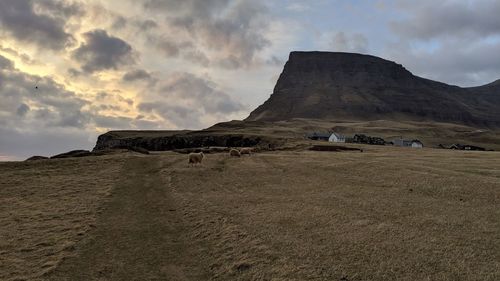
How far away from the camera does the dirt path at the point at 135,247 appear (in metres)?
19.7

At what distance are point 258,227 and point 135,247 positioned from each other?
6420 mm

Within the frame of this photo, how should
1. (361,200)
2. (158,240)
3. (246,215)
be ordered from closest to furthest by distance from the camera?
(158,240) < (246,215) < (361,200)

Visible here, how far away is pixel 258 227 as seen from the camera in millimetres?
24766

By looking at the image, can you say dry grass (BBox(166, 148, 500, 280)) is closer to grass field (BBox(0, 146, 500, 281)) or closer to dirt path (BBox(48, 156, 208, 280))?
grass field (BBox(0, 146, 500, 281))

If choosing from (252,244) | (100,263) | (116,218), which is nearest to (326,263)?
(252,244)

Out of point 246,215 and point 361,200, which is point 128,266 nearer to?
point 246,215

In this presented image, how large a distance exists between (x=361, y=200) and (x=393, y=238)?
30.5 ft

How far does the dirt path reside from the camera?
1966 centimetres

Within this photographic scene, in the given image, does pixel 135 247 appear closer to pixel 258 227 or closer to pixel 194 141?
pixel 258 227

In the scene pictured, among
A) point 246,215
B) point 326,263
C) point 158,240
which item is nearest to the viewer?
point 326,263

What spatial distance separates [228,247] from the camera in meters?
21.8

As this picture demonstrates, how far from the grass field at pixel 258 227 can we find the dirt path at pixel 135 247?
0.07m

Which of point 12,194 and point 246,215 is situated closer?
point 246,215

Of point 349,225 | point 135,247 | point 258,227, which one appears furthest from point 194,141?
point 349,225
